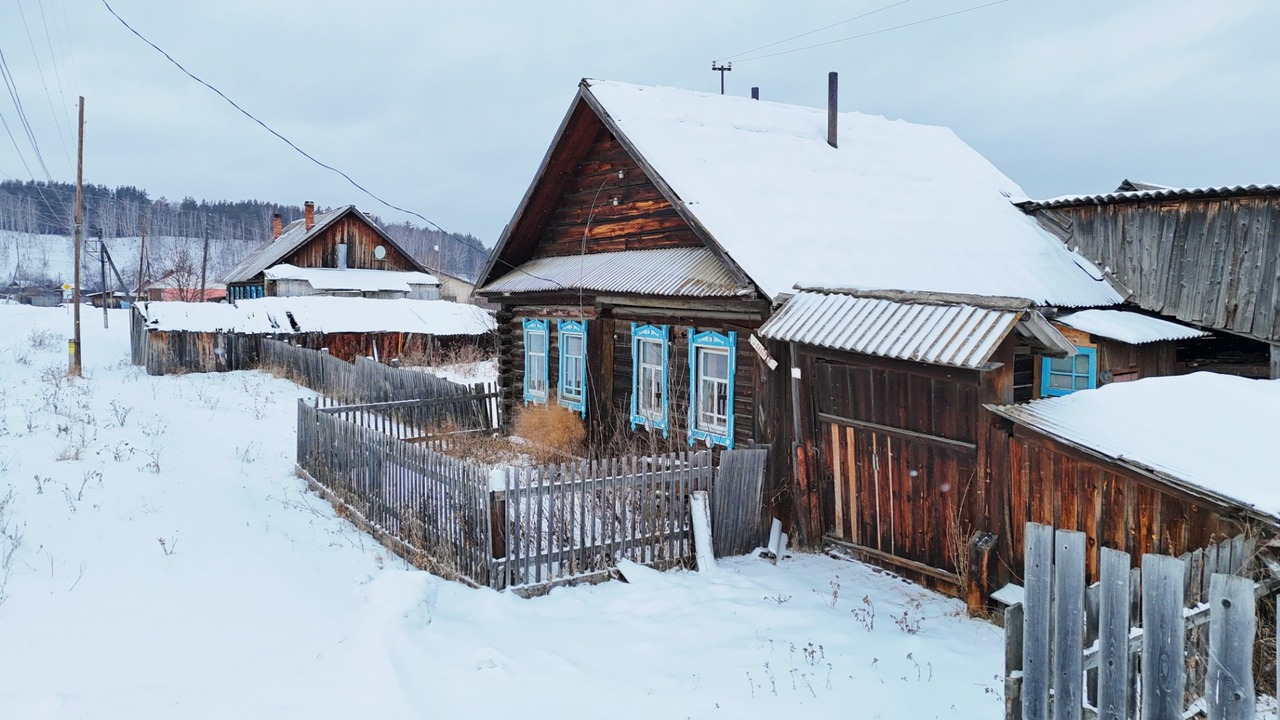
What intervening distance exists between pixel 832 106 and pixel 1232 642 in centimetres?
1187

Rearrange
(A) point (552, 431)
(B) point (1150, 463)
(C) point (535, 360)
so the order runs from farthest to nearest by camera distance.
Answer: (C) point (535, 360), (A) point (552, 431), (B) point (1150, 463)

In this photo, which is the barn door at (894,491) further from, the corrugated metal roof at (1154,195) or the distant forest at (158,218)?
the distant forest at (158,218)

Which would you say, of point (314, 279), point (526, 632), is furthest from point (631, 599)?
point (314, 279)

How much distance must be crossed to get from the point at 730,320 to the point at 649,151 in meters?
2.74

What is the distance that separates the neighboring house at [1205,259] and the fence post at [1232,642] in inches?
369

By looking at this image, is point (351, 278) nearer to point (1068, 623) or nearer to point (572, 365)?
point (572, 365)

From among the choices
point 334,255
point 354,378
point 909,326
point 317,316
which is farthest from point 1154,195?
point 334,255

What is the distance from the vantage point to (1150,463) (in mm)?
5633

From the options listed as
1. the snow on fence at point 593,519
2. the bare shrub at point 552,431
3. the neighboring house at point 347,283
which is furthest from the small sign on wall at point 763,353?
the neighboring house at point 347,283

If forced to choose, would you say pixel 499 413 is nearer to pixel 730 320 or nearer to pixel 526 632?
pixel 730 320

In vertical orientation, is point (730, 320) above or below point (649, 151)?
below

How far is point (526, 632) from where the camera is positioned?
644 centimetres

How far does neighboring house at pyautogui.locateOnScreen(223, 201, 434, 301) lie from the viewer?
3900 cm

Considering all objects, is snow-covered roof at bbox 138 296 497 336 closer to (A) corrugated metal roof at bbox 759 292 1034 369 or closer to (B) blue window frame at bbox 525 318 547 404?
(B) blue window frame at bbox 525 318 547 404
